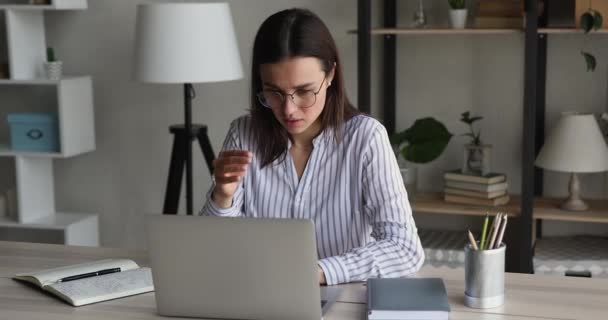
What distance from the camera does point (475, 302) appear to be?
5.55 ft

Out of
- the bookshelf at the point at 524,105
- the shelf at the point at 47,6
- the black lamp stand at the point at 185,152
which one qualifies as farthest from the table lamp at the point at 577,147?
the shelf at the point at 47,6

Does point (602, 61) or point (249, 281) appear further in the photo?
point (602, 61)

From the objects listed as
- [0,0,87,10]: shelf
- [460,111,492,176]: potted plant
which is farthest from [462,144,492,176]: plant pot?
[0,0,87,10]: shelf

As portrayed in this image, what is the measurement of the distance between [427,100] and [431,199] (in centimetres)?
44

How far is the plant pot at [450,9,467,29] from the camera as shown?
3.32 metres

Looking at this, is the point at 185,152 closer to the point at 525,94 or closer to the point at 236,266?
the point at 525,94

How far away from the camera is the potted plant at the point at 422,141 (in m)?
3.38

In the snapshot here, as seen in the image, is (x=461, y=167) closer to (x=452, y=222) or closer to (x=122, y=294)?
(x=452, y=222)

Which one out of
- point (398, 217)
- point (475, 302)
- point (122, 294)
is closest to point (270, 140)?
point (398, 217)

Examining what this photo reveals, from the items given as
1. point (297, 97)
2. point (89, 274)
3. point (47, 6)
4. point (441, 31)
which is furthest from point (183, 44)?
point (89, 274)

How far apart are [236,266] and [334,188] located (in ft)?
2.05

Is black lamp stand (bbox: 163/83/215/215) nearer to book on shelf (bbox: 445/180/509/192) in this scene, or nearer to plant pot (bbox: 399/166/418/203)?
plant pot (bbox: 399/166/418/203)

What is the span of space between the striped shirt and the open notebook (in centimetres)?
24

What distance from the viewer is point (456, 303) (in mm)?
1728
